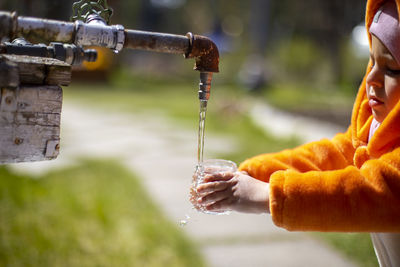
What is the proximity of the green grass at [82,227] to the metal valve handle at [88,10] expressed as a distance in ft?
5.17

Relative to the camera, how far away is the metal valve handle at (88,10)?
1198 millimetres

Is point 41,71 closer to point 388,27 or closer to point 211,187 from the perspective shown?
point 211,187

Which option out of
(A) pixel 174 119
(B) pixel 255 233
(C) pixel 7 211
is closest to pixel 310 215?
(B) pixel 255 233

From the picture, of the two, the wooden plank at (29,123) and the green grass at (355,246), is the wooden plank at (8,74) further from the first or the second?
the green grass at (355,246)

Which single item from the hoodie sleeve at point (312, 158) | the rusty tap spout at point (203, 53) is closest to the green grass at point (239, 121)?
the hoodie sleeve at point (312, 158)

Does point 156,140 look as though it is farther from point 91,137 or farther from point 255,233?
point 255,233

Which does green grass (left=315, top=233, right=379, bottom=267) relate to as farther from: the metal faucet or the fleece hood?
the metal faucet

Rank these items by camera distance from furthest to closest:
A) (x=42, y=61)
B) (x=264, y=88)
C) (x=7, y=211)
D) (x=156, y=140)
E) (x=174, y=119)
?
(x=264, y=88), (x=174, y=119), (x=156, y=140), (x=7, y=211), (x=42, y=61)

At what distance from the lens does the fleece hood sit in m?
1.17

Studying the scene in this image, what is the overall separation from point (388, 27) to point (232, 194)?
2.01 feet

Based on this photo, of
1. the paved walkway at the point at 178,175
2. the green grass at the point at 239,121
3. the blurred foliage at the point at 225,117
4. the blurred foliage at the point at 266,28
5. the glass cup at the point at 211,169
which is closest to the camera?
the glass cup at the point at 211,169

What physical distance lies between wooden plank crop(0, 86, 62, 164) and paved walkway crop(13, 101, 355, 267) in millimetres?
494

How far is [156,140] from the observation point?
633cm

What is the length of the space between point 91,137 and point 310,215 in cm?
564
